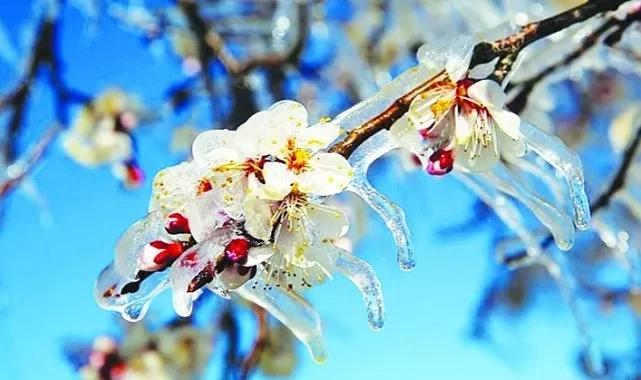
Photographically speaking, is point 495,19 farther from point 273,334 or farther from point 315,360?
point 315,360

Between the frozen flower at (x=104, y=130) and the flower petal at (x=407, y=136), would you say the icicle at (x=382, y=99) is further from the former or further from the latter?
the frozen flower at (x=104, y=130)

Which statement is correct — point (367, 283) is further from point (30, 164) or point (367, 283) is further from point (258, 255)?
point (30, 164)

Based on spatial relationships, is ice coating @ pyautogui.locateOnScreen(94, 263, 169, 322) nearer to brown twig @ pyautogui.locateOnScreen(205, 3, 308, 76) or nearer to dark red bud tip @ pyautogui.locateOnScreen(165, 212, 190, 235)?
dark red bud tip @ pyautogui.locateOnScreen(165, 212, 190, 235)

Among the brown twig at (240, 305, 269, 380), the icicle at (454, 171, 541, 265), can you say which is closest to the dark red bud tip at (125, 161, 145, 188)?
the brown twig at (240, 305, 269, 380)

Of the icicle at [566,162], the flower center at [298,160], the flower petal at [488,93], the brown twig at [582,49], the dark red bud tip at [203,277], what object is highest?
the flower center at [298,160]

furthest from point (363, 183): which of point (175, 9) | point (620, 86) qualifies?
point (620, 86)

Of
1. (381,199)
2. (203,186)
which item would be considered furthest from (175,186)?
(381,199)

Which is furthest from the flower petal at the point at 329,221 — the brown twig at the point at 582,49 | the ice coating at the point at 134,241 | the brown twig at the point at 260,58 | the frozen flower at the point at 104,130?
the frozen flower at the point at 104,130
